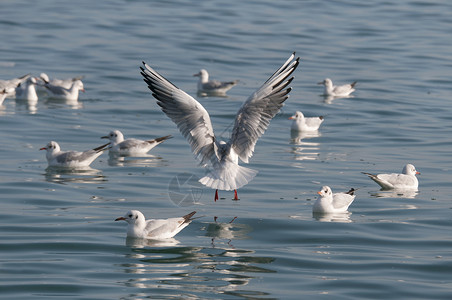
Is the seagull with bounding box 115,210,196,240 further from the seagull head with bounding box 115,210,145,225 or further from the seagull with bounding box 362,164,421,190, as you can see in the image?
the seagull with bounding box 362,164,421,190

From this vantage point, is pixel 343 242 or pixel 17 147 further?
pixel 17 147

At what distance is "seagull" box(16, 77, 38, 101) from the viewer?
80.7ft

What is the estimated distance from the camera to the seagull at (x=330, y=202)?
46.9 feet

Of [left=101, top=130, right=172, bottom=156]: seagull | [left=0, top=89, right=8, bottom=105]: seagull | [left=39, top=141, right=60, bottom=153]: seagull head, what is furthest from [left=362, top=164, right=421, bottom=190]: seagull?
[left=0, top=89, right=8, bottom=105]: seagull

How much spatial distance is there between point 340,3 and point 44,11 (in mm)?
15013

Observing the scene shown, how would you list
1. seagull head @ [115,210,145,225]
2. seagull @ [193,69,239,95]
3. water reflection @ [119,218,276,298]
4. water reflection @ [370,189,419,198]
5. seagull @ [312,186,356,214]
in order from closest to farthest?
1. water reflection @ [119,218,276,298]
2. seagull head @ [115,210,145,225]
3. seagull @ [312,186,356,214]
4. water reflection @ [370,189,419,198]
5. seagull @ [193,69,239,95]

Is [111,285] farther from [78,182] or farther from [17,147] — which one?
[17,147]

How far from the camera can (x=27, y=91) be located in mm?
24688

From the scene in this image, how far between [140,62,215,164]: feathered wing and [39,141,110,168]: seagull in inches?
140

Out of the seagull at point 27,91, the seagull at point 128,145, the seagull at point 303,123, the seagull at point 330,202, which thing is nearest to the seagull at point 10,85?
the seagull at point 27,91

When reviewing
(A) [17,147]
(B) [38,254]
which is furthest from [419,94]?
(B) [38,254]

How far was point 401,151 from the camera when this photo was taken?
20.0 m

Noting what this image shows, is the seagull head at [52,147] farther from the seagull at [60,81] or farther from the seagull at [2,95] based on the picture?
the seagull at [60,81]

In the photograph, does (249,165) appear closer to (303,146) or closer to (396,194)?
(303,146)
